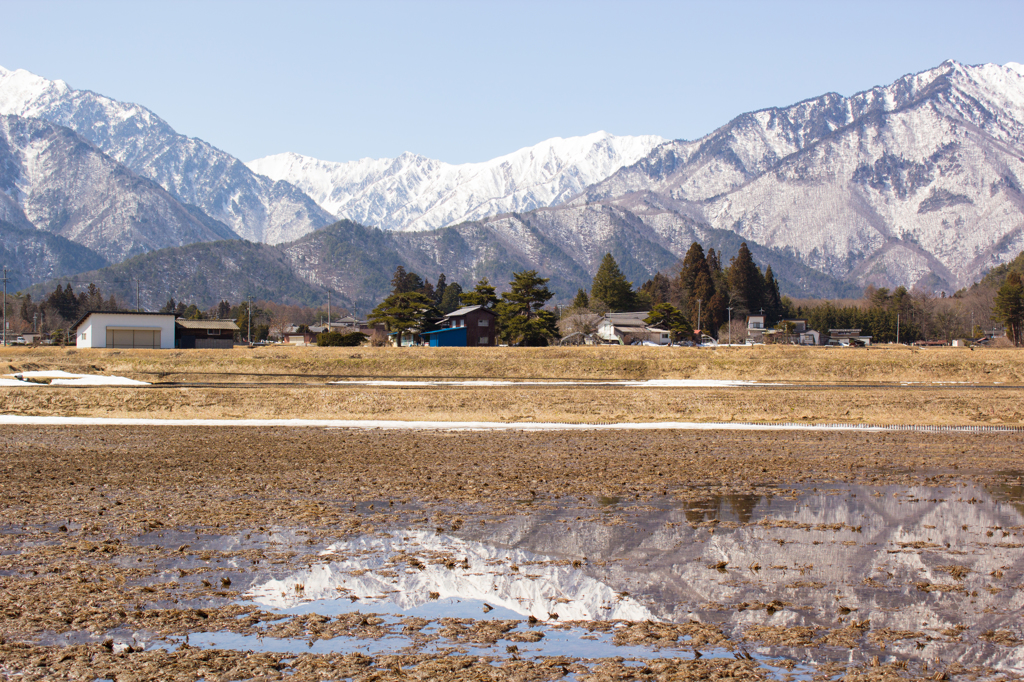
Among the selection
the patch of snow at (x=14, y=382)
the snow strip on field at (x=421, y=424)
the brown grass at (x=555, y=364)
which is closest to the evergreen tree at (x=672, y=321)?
the brown grass at (x=555, y=364)

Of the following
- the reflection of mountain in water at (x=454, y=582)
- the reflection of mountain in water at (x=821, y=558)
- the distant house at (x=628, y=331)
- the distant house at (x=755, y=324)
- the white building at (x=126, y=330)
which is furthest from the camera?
the distant house at (x=755, y=324)

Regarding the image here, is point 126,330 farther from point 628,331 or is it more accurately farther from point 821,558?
point 821,558

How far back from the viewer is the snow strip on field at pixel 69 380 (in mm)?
47438

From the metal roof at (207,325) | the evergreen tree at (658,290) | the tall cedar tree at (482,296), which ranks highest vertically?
the evergreen tree at (658,290)

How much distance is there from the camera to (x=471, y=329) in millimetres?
101625

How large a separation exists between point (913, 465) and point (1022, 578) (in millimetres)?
12241

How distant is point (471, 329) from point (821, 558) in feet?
293

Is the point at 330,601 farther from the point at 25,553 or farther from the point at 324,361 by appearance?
the point at 324,361

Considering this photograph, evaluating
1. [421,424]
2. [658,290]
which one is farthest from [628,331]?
[421,424]

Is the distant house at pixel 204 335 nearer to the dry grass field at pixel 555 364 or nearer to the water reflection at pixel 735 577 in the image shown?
the dry grass field at pixel 555 364

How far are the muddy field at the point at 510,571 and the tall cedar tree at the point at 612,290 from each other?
397 ft

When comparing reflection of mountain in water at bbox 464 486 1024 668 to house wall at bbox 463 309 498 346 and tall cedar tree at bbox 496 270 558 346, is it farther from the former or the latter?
house wall at bbox 463 309 498 346

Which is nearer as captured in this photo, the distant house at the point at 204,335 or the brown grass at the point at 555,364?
the brown grass at the point at 555,364

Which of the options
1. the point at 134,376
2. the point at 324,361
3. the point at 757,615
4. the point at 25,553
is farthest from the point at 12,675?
the point at 324,361
